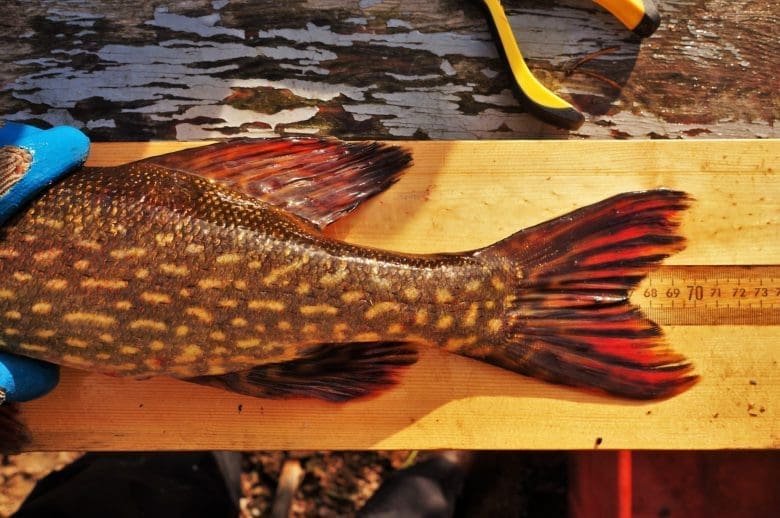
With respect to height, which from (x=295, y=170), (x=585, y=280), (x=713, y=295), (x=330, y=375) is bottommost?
(x=330, y=375)

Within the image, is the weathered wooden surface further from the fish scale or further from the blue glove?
the fish scale

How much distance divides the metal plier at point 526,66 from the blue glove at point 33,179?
4.70ft

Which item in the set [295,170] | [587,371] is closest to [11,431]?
[295,170]

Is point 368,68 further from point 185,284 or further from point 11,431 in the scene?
point 11,431

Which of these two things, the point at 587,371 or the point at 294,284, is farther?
the point at 587,371

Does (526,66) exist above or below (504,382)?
above

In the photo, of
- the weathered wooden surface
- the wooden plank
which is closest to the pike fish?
the wooden plank

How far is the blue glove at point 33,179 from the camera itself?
5.74 feet

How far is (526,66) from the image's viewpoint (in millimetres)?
2127

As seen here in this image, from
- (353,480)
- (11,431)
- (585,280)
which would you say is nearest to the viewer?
(585,280)

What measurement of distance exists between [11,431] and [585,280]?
1986 millimetres

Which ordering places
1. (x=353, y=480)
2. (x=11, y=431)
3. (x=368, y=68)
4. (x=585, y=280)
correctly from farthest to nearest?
(x=353, y=480)
(x=368, y=68)
(x=11, y=431)
(x=585, y=280)

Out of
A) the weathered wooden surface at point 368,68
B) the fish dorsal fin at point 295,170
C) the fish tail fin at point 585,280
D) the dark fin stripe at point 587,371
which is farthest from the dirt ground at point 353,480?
the weathered wooden surface at point 368,68

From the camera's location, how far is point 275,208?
1.91 metres
